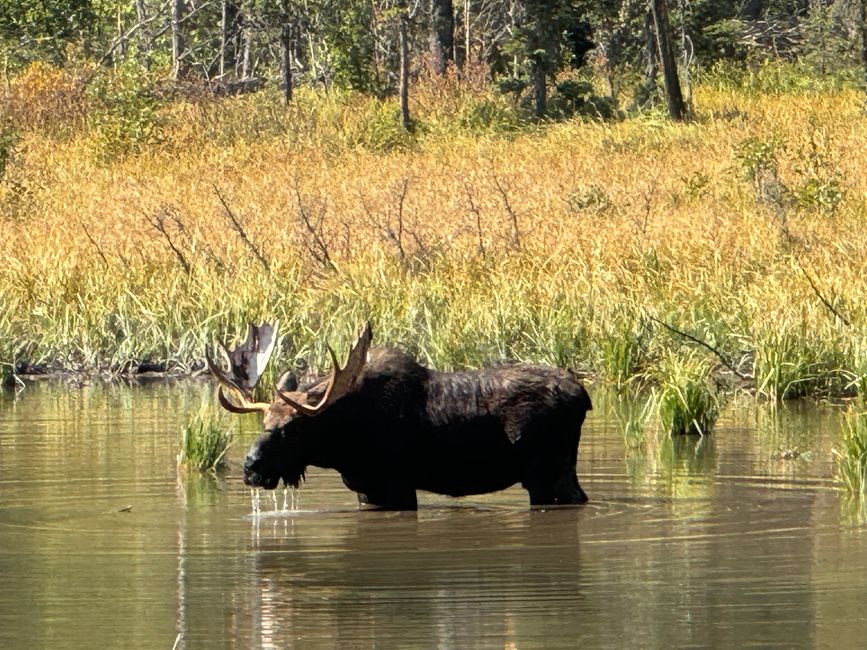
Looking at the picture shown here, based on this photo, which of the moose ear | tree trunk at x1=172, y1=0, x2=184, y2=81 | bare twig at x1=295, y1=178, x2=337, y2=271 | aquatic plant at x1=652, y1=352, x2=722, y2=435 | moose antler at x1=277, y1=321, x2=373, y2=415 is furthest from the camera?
tree trunk at x1=172, y1=0, x2=184, y2=81

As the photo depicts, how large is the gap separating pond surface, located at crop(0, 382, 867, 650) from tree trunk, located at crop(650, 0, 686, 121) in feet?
55.7

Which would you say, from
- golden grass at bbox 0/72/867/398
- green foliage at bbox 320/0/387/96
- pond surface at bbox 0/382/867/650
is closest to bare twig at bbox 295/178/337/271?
golden grass at bbox 0/72/867/398

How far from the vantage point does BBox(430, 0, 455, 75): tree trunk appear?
37062mm

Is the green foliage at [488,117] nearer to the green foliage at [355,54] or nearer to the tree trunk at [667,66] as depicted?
the tree trunk at [667,66]

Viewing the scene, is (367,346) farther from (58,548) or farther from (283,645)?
(283,645)

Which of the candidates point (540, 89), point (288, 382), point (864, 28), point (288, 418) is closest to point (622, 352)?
point (288, 382)

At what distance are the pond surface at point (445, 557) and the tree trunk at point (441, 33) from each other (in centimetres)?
2427

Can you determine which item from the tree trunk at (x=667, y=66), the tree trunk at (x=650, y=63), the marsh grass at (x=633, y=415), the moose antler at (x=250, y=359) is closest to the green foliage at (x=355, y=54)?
the tree trunk at (x=650, y=63)

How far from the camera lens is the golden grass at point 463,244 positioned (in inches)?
632

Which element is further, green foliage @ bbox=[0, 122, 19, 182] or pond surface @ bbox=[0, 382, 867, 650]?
green foliage @ bbox=[0, 122, 19, 182]

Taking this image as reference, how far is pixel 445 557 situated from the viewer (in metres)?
9.22

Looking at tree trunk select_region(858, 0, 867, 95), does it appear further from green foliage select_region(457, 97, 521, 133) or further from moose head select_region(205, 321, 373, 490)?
moose head select_region(205, 321, 373, 490)

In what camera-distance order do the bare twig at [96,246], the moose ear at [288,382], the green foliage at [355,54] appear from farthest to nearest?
the green foliage at [355,54], the bare twig at [96,246], the moose ear at [288,382]

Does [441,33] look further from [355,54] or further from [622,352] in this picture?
[622,352]
